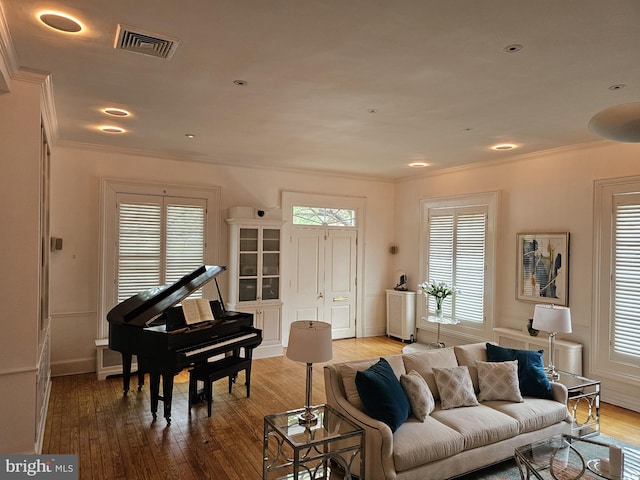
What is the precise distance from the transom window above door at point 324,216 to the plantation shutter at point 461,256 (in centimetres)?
149

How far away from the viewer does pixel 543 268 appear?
5.43 metres

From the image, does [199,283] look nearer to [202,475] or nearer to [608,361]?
[202,475]

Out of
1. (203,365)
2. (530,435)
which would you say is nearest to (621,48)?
(530,435)

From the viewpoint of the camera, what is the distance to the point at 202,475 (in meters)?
3.12

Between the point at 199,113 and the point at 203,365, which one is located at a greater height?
the point at 199,113

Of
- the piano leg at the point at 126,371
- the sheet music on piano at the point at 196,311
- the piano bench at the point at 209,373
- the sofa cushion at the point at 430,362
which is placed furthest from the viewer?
the piano leg at the point at 126,371

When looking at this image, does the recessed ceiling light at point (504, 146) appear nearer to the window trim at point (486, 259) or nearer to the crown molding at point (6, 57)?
the window trim at point (486, 259)

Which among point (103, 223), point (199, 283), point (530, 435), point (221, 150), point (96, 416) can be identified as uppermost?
point (221, 150)

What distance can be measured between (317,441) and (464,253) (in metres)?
4.74

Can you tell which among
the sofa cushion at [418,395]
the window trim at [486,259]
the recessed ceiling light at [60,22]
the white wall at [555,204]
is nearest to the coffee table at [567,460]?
the sofa cushion at [418,395]

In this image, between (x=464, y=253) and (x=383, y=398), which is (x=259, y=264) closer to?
(x=464, y=253)

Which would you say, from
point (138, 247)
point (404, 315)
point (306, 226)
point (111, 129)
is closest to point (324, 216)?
point (306, 226)

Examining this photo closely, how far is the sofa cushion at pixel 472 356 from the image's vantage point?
12.1 feet

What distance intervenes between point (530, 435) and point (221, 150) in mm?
4792
